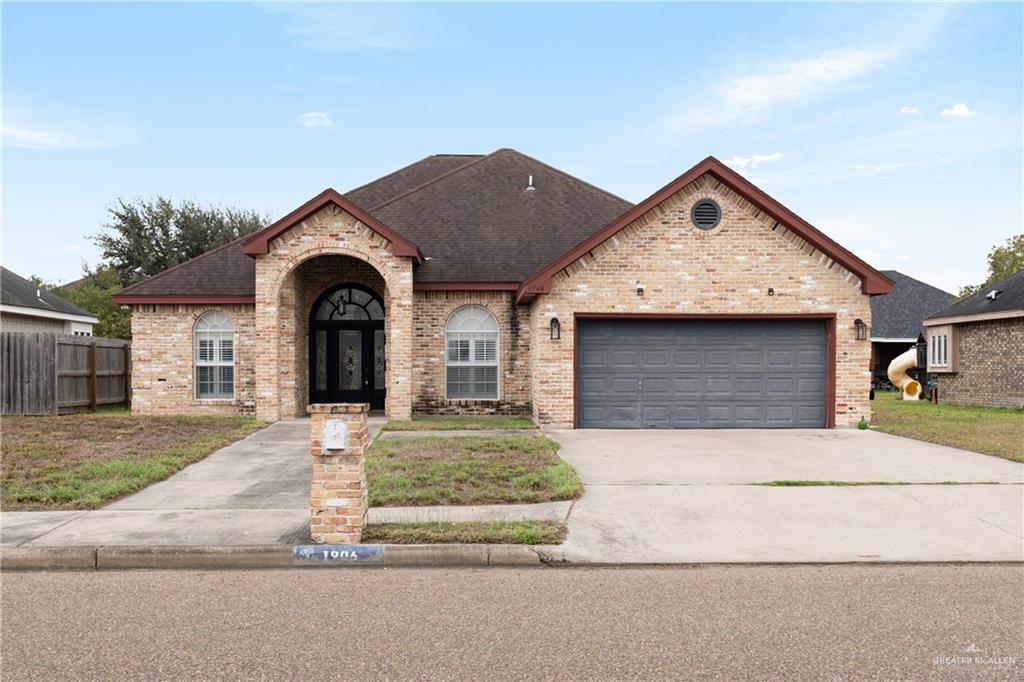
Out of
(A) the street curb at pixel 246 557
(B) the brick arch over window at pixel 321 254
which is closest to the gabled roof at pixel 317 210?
(B) the brick arch over window at pixel 321 254

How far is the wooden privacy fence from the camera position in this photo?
59.1 feet

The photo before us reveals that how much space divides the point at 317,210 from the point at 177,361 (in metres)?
5.48

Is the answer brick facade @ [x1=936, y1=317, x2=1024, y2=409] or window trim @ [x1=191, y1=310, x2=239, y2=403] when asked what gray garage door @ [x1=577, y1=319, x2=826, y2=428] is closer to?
window trim @ [x1=191, y1=310, x2=239, y2=403]

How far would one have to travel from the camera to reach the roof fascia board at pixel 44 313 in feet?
82.8

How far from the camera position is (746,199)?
51.3ft

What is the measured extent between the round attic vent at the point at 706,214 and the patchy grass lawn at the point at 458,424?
18.4ft

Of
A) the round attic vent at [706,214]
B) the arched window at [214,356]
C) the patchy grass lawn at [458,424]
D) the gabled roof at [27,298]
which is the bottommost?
the patchy grass lawn at [458,424]

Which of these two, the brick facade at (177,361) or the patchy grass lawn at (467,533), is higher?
the brick facade at (177,361)

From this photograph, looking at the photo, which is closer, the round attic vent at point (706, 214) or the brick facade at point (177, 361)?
the round attic vent at point (706, 214)

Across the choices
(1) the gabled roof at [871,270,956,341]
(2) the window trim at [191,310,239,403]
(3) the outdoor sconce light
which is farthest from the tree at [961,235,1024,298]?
(2) the window trim at [191,310,239,403]

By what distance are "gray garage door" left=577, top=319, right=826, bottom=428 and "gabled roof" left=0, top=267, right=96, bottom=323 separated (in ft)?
69.2

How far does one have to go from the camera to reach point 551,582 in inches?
228

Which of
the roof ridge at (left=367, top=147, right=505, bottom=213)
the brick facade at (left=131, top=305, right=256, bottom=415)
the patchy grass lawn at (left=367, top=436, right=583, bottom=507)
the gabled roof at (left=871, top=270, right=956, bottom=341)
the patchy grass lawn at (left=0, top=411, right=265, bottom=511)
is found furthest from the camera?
the gabled roof at (left=871, top=270, right=956, bottom=341)

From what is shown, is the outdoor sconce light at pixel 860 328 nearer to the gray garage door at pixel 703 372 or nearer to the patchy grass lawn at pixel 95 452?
the gray garage door at pixel 703 372
